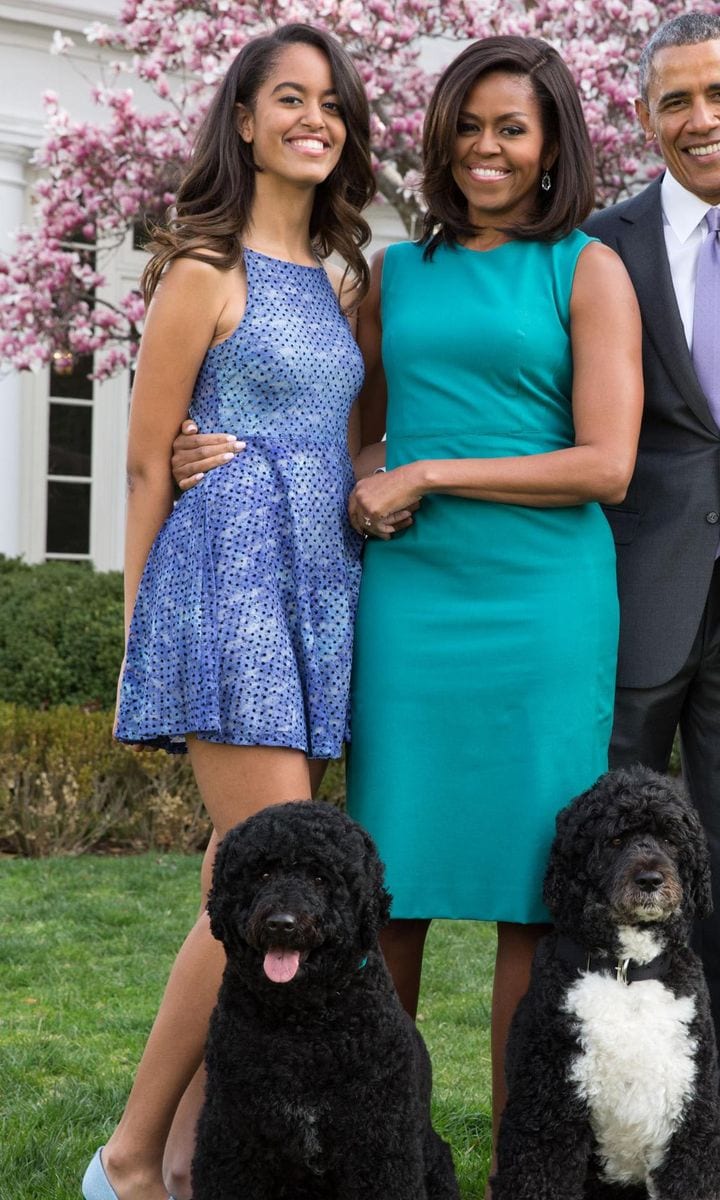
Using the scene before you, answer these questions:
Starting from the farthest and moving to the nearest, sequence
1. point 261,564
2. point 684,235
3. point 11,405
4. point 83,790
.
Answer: point 11,405 → point 83,790 → point 684,235 → point 261,564

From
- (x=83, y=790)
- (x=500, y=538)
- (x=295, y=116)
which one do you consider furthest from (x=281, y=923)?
(x=83, y=790)

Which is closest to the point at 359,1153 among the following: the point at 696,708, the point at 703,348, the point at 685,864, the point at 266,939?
→ the point at 266,939

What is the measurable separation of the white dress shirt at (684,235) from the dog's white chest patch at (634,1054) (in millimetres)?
1529

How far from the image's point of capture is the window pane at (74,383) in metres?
11.4

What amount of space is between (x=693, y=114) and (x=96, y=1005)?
376 centimetres

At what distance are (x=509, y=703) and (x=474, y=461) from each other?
53 centimetres

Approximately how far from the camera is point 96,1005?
18.6ft

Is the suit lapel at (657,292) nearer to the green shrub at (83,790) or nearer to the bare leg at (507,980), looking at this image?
the bare leg at (507,980)

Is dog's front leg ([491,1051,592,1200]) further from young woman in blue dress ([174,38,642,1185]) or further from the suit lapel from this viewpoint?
the suit lapel

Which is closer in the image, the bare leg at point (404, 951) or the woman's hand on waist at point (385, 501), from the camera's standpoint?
the woman's hand on waist at point (385, 501)

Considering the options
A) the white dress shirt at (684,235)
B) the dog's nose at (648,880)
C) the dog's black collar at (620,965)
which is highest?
the white dress shirt at (684,235)

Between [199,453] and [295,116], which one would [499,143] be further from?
[199,453]

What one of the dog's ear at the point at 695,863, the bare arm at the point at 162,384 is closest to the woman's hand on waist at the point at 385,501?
the bare arm at the point at 162,384

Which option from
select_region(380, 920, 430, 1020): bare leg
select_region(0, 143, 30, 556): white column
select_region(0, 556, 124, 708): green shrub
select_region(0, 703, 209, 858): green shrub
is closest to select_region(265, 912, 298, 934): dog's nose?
select_region(380, 920, 430, 1020): bare leg
